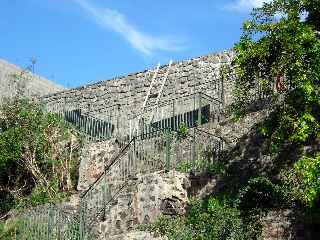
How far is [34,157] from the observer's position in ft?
61.8

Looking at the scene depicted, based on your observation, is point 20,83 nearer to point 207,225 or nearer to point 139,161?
point 139,161

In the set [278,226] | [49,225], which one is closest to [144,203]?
[49,225]

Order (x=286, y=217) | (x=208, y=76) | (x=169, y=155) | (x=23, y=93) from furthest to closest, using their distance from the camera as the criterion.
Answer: (x=23, y=93), (x=208, y=76), (x=169, y=155), (x=286, y=217)

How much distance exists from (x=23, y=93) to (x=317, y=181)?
14202 mm

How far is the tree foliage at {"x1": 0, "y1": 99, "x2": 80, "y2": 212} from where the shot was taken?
60.4ft

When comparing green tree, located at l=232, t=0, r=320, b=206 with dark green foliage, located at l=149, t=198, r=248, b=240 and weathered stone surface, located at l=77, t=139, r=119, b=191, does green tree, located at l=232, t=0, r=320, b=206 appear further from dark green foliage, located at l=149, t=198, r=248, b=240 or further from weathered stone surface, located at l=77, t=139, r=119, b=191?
weathered stone surface, located at l=77, t=139, r=119, b=191

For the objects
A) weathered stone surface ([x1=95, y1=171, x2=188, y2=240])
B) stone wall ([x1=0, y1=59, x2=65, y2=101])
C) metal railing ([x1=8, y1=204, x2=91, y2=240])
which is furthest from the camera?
stone wall ([x1=0, y1=59, x2=65, y2=101])

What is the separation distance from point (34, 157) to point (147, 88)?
186 inches

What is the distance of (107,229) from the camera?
14.1 metres

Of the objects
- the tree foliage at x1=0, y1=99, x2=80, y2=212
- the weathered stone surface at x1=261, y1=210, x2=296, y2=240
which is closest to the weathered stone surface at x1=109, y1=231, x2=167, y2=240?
the weathered stone surface at x1=261, y1=210, x2=296, y2=240

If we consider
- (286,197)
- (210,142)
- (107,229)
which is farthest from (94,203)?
(286,197)

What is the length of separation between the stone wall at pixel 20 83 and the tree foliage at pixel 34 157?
336 centimetres

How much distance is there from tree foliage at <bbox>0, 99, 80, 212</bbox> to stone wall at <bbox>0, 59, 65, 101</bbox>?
3.36 m

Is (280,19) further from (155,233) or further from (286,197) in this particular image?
(155,233)
